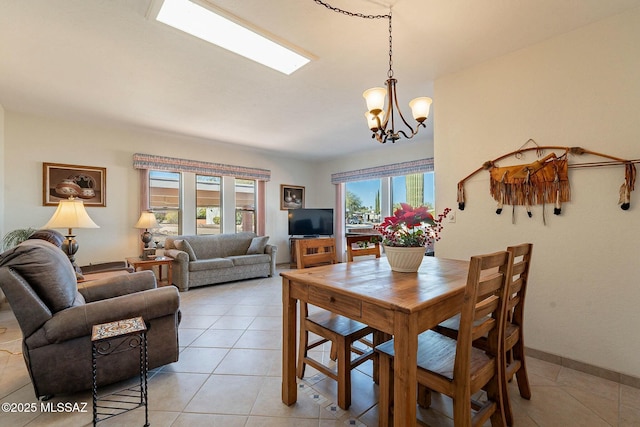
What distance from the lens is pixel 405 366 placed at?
1134 millimetres

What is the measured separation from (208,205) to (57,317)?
4.01 meters

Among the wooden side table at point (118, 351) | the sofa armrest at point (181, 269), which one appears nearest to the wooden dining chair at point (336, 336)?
the wooden side table at point (118, 351)

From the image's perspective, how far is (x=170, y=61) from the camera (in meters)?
2.48

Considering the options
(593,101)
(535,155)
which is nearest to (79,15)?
(535,155)

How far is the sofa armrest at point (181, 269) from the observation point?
4.32 metres

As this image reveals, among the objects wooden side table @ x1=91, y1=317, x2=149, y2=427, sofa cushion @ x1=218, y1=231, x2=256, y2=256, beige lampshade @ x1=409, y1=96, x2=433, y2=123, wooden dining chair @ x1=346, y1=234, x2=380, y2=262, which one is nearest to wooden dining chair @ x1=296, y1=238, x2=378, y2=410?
wooden dining chair @ x1=346, y1=234, x2=380, y2=262

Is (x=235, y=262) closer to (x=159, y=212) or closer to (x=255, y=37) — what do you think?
(x=159, y=212)

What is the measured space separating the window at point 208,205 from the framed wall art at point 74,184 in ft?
4.86

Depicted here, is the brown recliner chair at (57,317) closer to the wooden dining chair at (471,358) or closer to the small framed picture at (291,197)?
the wooden dining chair at (471,358)

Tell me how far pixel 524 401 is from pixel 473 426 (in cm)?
81

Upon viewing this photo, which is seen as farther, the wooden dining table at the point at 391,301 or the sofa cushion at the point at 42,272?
the sofa cushion at the point at 42,272

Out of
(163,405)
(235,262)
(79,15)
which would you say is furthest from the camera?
(235,262)

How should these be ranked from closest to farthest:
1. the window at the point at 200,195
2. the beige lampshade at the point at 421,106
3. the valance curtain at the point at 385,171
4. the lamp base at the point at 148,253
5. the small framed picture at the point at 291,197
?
the beige lampshade at the point at 421,106, the lamp base at the point at 148,253, the window at the point at 200,195, the valance curtain at the point at 385,171, the small framed picture at the point at 291,197

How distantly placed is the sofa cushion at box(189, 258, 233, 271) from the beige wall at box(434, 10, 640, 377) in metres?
3.76
